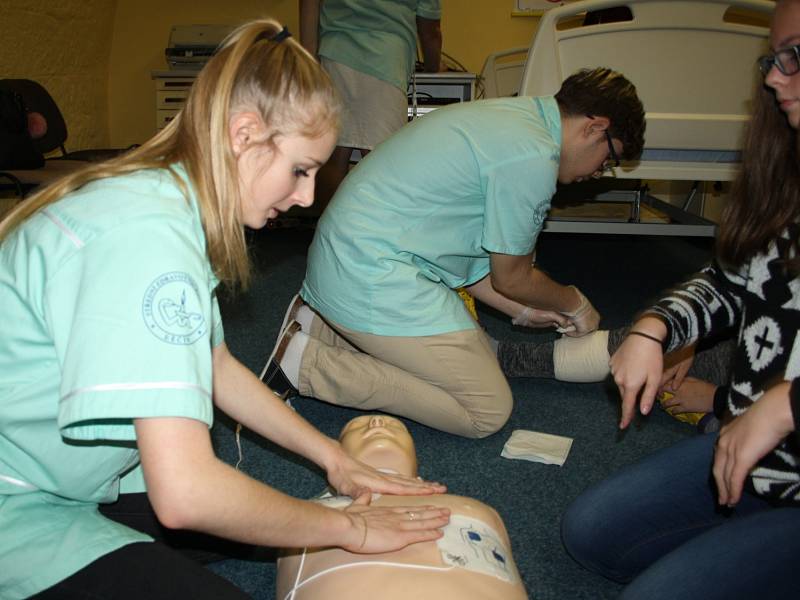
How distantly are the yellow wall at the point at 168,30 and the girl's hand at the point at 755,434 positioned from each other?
4.70 meters

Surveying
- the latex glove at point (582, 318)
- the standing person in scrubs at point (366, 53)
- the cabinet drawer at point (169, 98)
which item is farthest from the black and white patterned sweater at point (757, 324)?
the cabinet drawer at point (169, 98)

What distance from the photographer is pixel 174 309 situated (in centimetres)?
79

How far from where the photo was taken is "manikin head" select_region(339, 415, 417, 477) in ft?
4.75

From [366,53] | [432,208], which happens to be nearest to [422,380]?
[432,208]

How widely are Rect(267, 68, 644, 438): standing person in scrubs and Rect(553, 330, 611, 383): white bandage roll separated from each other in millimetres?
336

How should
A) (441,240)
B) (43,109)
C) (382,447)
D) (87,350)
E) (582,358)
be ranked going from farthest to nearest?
(43,109), (582,358), (441,240), (382,447), (87,350)

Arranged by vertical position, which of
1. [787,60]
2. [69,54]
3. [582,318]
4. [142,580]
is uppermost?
[787,60]

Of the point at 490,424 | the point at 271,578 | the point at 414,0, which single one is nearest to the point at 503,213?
the point at 490,424

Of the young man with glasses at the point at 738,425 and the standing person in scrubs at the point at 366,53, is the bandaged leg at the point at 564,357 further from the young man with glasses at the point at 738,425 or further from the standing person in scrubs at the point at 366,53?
the standing person in scrubs at the point at 366,53

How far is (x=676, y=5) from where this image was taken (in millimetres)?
2762

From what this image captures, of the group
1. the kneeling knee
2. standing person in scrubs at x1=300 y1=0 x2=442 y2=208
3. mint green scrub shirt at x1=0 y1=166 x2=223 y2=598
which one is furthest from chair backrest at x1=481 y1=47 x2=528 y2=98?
mint green scrub shirt at x1=0 y1=166 x2=223 y2=598

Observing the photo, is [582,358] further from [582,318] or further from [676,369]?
[676,369]

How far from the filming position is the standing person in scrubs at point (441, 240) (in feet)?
6.50

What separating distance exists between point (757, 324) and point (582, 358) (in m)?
1.18
